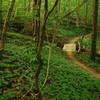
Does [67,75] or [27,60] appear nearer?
[67,75]

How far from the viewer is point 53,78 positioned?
28.8 feet

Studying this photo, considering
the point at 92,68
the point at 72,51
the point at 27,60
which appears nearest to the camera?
the point at 27,60

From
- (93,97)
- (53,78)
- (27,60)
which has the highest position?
(27,60)

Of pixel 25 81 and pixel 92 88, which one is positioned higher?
pixel 25 81

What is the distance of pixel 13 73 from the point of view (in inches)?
326

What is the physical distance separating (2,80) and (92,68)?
323 inches

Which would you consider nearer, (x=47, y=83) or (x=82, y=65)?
(x=47, y=83)

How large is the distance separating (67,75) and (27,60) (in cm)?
280

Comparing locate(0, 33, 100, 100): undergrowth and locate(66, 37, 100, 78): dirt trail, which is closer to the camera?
locate(0, 33, 100, 100): undergrowth

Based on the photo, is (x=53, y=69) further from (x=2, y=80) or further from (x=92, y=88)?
(x=2, y=80)

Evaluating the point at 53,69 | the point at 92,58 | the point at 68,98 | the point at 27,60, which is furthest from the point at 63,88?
the point at 92,58

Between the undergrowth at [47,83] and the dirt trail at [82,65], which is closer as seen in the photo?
the undergrowth at [47,83]

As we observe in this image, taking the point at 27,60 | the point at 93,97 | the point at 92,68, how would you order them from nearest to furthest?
the point at 93,97 → the point at 27,60 → the point at 92,68

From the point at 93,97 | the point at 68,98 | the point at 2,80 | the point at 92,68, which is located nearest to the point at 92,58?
the point at 92,68
